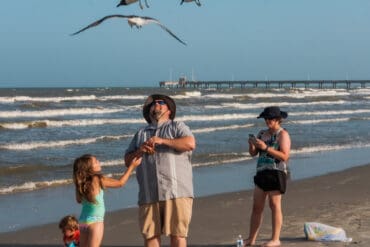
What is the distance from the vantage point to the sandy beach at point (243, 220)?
664 centimetres

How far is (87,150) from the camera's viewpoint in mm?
16297

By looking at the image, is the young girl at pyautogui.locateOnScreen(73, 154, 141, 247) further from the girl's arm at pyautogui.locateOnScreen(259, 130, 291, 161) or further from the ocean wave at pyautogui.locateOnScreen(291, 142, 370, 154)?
the ocean wave at pyautogui.locateOnScreen(291, 142, 370, 154)

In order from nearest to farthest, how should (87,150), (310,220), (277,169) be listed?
(277,169), (310,220), (87,150)

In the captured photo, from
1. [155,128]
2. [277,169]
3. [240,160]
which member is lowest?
[240,160]

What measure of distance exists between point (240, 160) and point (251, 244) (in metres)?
8.58

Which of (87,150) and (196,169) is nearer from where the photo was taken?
(196,169)

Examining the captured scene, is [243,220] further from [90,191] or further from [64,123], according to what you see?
[64,123]

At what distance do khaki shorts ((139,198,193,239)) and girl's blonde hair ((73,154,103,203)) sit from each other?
434 millimetres

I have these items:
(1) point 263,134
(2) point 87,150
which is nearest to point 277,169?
(1) point 263,134

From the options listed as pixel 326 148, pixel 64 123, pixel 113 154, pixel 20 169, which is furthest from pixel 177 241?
pixel 64 123

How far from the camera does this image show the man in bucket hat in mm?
4383

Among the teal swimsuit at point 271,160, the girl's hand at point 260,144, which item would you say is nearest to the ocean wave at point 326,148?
the teal swimsuit at point 271,160

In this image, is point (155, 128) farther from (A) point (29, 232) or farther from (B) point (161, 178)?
(A) point (29, 232)

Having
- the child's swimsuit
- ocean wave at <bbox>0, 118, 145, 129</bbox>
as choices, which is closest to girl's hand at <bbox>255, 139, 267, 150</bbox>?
the child's swimsuit
